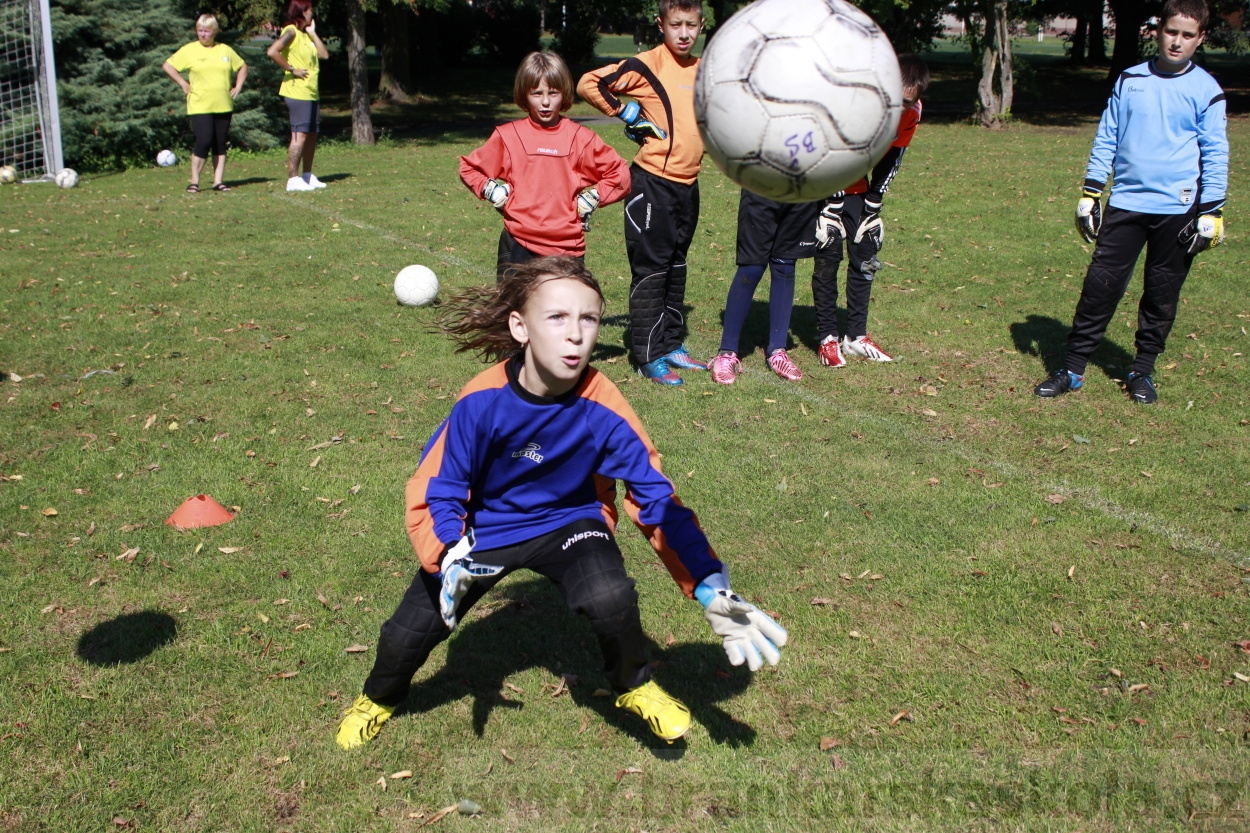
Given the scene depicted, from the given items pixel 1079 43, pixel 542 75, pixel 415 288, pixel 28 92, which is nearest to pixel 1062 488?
pixel 542 75

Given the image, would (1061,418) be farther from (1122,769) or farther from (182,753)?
(182,753)

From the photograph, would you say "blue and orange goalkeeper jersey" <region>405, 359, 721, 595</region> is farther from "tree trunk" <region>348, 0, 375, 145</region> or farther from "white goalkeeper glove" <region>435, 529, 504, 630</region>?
"tree trunk" <region>348, 0, 375, 145</region>

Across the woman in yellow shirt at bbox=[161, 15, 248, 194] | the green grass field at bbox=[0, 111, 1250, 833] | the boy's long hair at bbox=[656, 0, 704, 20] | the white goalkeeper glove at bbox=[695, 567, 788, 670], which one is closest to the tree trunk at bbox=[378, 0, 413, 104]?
the woman in yellow shirt at bbox=[161, 15, 248, 194]

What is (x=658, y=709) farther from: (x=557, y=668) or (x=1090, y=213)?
(x=1090, y=213)

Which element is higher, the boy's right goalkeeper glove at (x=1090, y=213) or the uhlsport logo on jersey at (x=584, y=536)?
the boy's right goalkeeper glove at (x=1090, y=213)

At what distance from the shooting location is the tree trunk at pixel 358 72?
1970 cm

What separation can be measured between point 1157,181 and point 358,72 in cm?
1698

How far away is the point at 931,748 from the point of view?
3.64 m

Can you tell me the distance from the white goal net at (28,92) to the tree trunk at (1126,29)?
3098 cm

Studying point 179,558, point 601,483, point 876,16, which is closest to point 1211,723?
point 601,483

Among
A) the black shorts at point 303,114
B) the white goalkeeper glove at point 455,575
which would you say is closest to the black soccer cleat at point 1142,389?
the white goalkeeper glove at point 455,575

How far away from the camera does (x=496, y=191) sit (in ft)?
21.8

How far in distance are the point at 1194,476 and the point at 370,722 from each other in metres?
4.68

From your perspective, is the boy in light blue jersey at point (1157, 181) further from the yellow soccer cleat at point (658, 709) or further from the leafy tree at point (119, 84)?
the leafy tree at point (119, 84)
